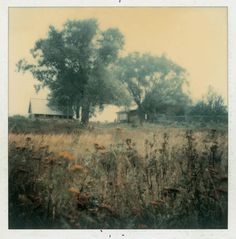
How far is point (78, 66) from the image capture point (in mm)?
6227

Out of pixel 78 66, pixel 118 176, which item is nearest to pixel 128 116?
pixel 118 176

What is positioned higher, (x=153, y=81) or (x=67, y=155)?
(x=153, y=81)

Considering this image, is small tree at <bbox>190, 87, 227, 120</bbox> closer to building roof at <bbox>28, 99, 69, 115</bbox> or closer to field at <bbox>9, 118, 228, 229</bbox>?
field at <bbox>9, 118, 228, 229</bbox>

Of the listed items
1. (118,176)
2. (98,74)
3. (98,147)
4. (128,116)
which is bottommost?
(118,176)

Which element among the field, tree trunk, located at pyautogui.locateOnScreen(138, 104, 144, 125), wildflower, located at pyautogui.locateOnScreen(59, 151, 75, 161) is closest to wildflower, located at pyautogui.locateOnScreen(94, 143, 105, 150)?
the field

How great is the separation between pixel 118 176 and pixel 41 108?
5.04 feet

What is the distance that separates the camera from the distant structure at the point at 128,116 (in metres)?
6.14

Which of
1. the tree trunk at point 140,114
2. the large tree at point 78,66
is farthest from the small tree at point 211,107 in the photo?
the large tree at point 78,66

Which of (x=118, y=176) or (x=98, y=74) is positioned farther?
(x=98, y=74)

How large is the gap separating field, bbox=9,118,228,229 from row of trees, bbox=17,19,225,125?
0.37 metres

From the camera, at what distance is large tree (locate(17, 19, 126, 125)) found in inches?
242

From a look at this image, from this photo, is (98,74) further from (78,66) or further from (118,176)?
(118,176)
